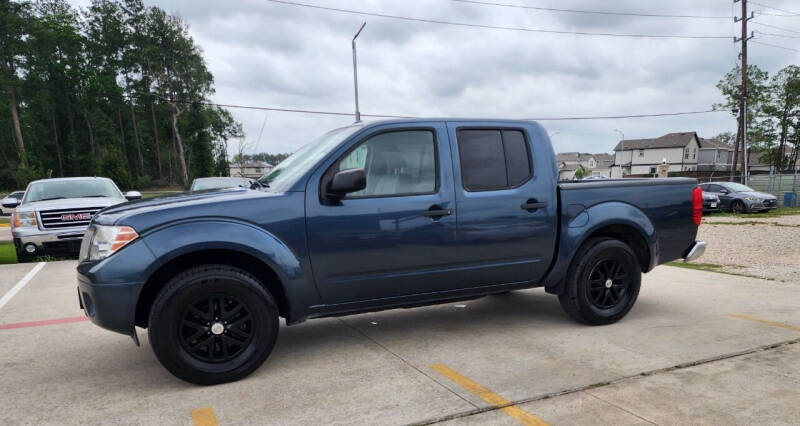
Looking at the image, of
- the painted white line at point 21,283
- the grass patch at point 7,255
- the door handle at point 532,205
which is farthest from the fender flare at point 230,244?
the grass patch at point 7,255

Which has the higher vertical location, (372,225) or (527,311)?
(372,225)

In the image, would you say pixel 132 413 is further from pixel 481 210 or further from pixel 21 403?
pixel 481 210

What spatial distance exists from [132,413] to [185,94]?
2223 inches

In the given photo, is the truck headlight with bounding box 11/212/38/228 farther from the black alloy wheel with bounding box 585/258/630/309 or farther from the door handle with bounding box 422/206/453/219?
the black alloy wheel with bounding box 585/258/630/309

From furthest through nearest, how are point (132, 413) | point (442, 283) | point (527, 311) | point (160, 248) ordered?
point (527, 311) → point (442, 283) → point (160, 248) → point (132, 413)

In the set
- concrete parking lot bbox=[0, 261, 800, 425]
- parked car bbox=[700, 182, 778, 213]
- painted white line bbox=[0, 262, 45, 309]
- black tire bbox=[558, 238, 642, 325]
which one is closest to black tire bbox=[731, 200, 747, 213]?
parked car bbox=[700, 182, 778, 213]

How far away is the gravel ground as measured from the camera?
24.2 ft

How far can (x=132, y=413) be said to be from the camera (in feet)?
9.29

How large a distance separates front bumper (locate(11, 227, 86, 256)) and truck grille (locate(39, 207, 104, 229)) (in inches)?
4.0

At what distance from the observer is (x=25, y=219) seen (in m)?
8.12

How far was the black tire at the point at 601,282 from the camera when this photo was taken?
4234 millimetres

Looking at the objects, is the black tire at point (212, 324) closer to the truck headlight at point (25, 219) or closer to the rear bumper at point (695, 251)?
the rear bumper at point (695, 251)

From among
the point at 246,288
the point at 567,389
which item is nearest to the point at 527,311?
the point at 567,389

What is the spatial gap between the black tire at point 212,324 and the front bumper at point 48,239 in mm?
6441
